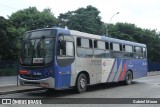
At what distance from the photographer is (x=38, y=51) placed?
14195mm

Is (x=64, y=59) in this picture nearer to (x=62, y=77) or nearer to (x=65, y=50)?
(x=65, y=50)

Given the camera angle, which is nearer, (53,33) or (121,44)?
(53,33)

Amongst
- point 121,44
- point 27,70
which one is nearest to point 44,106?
point 27,70

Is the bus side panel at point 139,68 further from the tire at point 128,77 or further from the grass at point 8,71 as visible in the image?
the grass at point 8,71

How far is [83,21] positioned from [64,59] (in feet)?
121

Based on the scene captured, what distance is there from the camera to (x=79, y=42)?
15812 millimetres

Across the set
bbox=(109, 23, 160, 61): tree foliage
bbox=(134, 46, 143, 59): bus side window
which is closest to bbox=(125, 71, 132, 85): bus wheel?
bbox=(134, 46, 143, 59): bus side window

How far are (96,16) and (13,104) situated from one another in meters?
46.0

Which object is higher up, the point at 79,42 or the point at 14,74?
the point at 79,42

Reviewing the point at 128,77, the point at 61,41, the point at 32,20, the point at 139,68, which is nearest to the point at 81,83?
the point at 61,41

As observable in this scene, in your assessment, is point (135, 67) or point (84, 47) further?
point (135, 67)

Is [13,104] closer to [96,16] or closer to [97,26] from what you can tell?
[97,26]

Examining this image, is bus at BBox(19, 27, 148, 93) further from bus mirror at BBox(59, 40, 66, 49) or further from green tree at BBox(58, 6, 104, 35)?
green tree at BBox(58, 6, 104, 35)

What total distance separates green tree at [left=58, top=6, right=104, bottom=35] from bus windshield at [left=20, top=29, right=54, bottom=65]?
35.1 m
